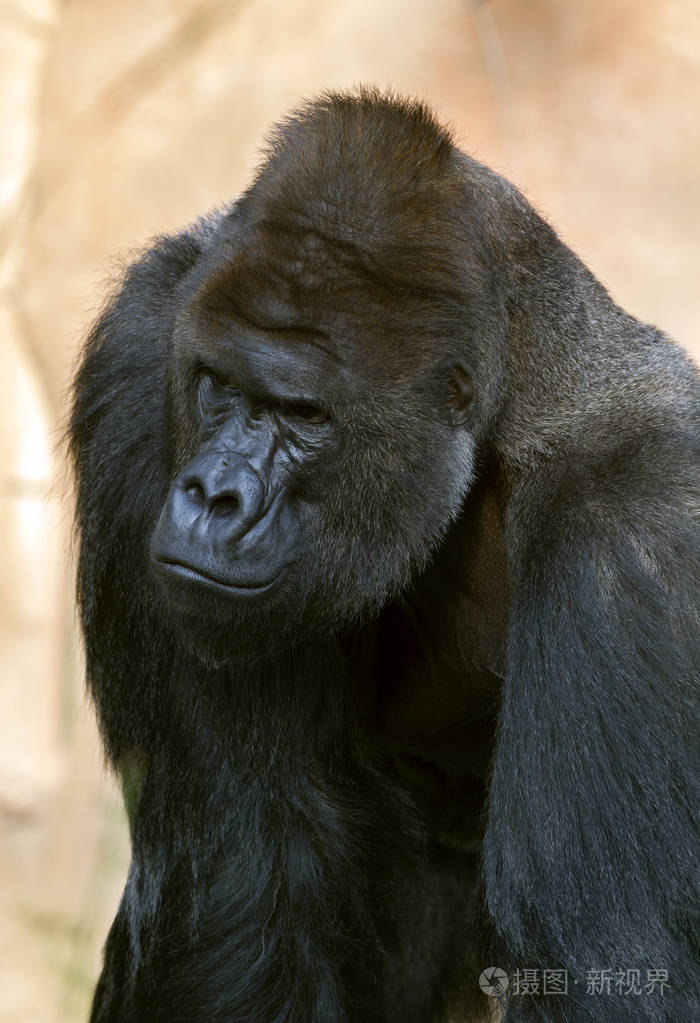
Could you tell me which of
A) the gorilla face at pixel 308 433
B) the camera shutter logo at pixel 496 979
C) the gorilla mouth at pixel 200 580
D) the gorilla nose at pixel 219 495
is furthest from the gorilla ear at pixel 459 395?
the camera shutter logo at pixel 496 979

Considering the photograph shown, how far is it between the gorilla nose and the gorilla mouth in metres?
0.10

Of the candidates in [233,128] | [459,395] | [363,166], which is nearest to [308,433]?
[459,395]

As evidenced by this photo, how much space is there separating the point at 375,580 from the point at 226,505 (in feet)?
1.56

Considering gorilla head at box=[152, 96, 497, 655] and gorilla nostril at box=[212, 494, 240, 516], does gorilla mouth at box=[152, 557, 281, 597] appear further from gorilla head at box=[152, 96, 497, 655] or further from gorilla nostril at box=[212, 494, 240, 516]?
gorilla nostril at box=[212, 494, 240, 516]

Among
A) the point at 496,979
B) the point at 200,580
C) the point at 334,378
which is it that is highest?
the point at 334,378

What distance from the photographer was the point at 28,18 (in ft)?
27.7

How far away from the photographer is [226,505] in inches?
137

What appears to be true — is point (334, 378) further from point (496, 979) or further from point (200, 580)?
point (496, 979)

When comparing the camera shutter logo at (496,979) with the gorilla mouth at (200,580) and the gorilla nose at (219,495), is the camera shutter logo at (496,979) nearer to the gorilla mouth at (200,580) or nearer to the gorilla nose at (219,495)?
the gorilla mouth at (200,580)

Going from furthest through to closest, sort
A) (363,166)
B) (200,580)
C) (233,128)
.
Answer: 1. (233,128)
2. (363,166)
3. (200,580)

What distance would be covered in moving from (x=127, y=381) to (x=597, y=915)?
191 cm

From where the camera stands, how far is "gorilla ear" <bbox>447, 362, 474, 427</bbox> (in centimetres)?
368

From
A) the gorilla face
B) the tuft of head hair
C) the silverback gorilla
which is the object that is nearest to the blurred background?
the silverback gorilla

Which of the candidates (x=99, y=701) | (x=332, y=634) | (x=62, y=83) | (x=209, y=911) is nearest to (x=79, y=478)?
(x=99, y=701)
